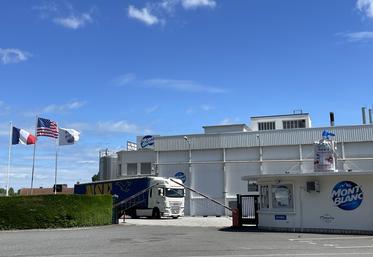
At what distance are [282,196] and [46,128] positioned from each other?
74.9 feet

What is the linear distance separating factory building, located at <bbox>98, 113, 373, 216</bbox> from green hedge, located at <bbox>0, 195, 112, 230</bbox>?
65.7ft

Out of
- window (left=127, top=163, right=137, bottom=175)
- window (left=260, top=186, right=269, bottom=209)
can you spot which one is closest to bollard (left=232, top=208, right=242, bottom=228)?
window (left=260, top=186, right=269, bottom=209)

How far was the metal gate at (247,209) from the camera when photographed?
95.4ft

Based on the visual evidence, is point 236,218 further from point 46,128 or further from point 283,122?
point 283,122

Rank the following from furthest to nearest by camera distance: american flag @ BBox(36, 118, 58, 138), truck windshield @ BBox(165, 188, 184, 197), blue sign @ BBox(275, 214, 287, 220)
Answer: truck windshield @ BBox(165, 188, 184, 197) < american flag @ BBox(36, 118, 58, 138) < blue sign @ BBox(275, 214, 287, 220)

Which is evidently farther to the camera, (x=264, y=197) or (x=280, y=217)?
(x=264, y=197)

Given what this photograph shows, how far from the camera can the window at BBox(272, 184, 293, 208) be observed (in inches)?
1052

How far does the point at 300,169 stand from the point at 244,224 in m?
20.3

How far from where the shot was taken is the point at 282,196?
2700 centimetres

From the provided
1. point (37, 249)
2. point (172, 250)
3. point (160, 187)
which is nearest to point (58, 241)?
point (37, 249)

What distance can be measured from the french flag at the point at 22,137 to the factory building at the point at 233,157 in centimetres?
1516

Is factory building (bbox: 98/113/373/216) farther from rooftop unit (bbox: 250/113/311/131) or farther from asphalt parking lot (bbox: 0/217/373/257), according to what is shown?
asphalt parking lot (bbox: 0/217/373/257)

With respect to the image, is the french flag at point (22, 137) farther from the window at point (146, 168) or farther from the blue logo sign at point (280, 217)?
the blue logo sign at point (280, 217)

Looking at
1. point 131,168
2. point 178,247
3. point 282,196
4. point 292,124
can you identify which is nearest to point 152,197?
point 131,168
